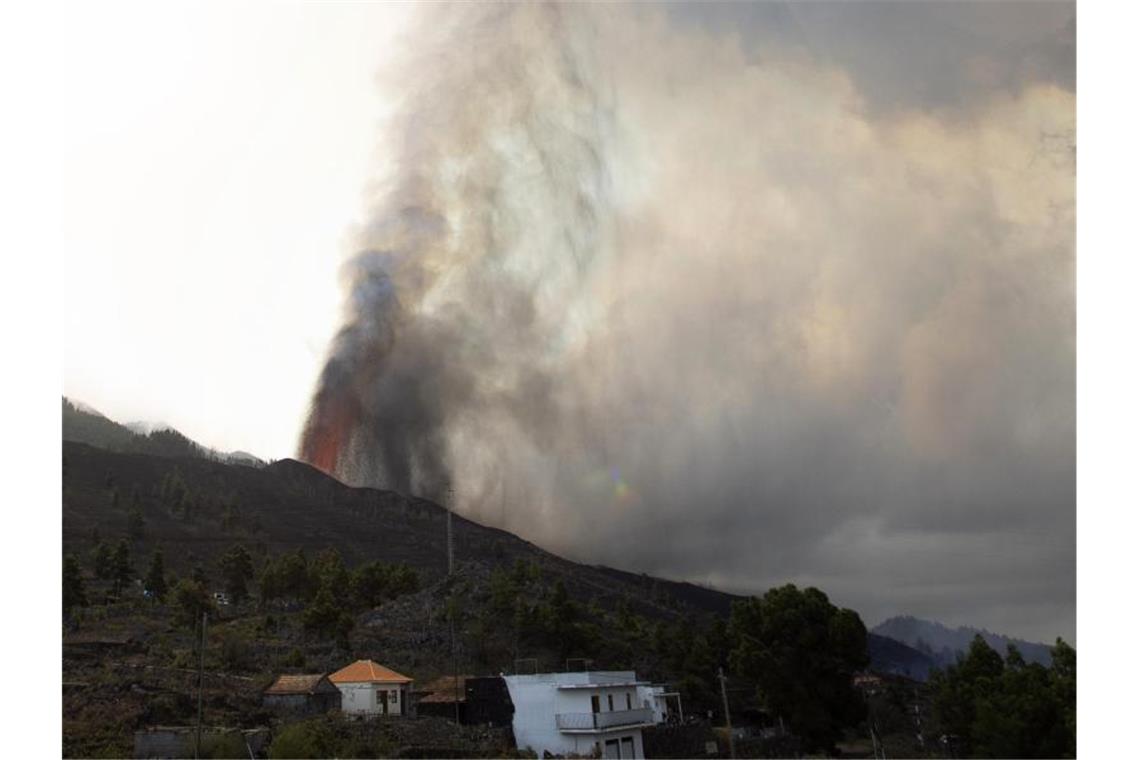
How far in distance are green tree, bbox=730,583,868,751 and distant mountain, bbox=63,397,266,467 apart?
16.0 m

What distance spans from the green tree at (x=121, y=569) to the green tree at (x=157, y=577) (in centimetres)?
48

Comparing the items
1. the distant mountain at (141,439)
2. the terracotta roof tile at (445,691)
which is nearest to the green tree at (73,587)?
the distant mountain at (141,439)

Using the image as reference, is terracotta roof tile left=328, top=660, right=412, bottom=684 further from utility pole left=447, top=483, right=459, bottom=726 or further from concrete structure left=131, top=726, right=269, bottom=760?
concrete structure left=131, top=726, right=269, bottom=760

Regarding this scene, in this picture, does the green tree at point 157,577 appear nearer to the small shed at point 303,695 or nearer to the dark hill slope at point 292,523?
the dark hill slope at point 292,523

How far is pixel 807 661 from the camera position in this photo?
17953mm

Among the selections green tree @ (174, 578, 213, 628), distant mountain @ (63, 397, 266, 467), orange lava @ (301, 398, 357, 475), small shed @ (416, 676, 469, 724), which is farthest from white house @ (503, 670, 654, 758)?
distant mountain @ (63, 397, 266, 467)

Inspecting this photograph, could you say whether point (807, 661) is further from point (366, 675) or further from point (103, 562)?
point (103, 562)

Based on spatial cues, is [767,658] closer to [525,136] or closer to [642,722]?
[642,722]

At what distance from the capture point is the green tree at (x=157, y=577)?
24.2 meters

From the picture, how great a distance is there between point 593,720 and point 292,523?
14.4 meters

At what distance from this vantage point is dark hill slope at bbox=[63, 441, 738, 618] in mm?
26219

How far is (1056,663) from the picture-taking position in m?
16.4

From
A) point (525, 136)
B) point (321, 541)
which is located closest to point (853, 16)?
point (525, 136)
